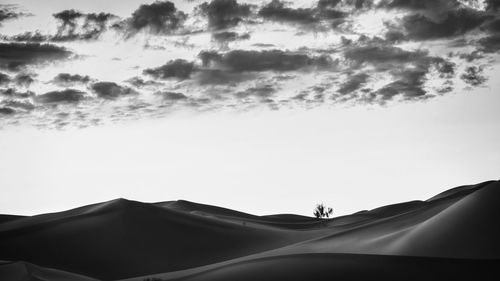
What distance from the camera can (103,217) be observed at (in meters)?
65.6

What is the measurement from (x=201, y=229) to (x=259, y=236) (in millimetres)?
6117

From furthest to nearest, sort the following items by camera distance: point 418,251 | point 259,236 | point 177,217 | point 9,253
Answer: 1. point 177,217
2. point 259,236
3. point 9,253
4. point 418,251

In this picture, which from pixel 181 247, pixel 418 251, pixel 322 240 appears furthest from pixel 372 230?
pixel 181 247

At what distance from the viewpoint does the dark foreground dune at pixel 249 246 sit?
2720cm

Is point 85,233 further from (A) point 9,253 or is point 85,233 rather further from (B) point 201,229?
(B) point 201,229

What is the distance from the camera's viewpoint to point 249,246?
5950cm

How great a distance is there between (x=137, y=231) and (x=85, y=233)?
5.00m

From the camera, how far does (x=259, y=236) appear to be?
64.1 m

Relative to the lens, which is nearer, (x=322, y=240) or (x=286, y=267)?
(x=286, y=267)

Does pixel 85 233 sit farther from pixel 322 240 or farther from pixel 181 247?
pixel 322 240

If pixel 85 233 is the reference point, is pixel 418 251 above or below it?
below

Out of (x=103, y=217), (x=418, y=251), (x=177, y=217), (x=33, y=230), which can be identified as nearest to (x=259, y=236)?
(x=177, y=217)

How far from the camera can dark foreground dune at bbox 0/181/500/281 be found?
27.2 meters

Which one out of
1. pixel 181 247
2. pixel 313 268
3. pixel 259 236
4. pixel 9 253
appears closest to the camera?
pixel 313 268
